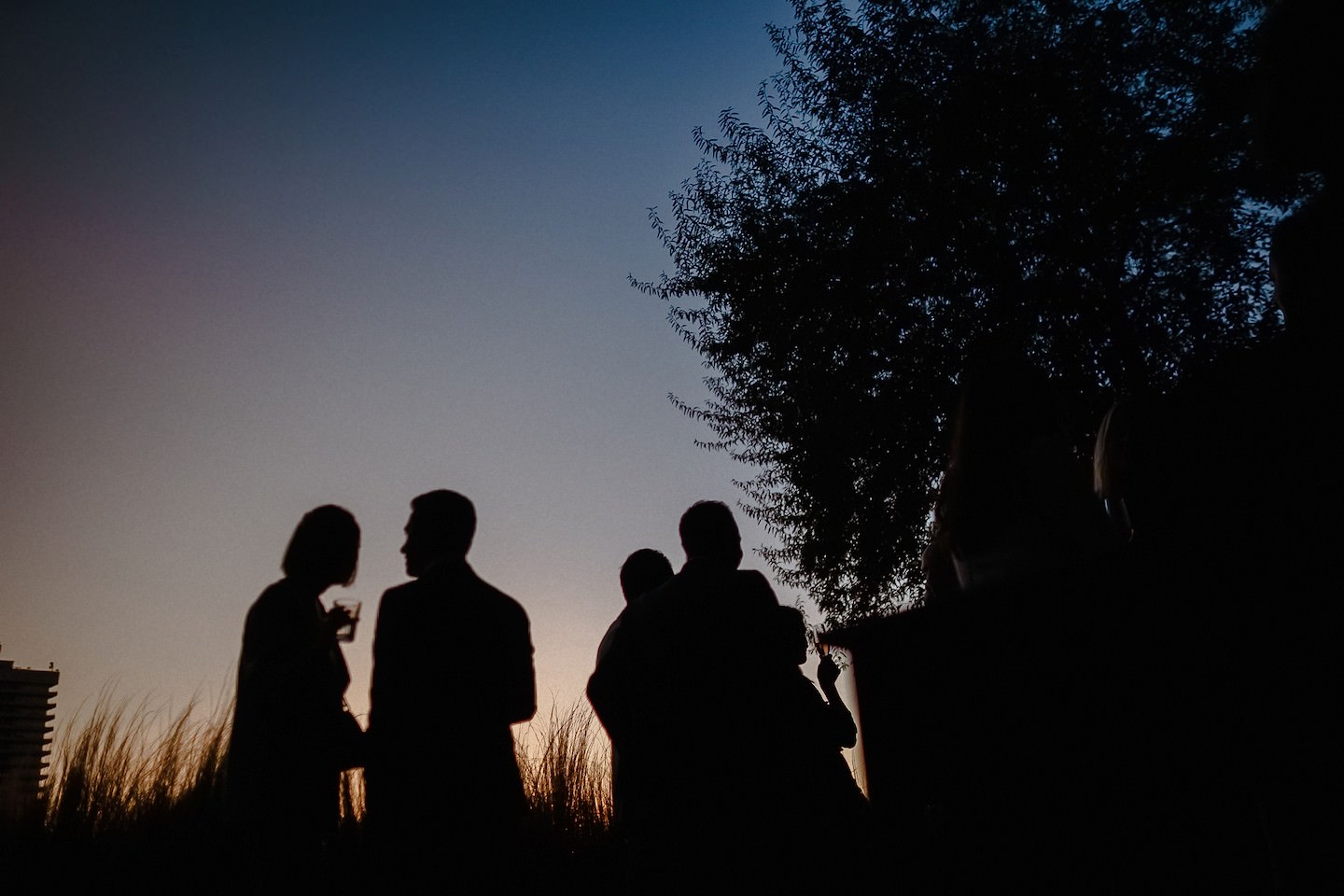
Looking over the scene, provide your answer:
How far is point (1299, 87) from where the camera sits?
4.64 ft

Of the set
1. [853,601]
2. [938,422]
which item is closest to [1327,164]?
[938,422]

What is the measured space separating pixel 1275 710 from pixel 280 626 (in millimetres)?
3170

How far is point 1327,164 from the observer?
1.42 metres

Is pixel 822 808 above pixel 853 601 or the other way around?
the other way around

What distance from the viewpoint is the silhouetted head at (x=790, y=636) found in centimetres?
331

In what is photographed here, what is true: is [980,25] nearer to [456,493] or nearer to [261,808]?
[456,493]

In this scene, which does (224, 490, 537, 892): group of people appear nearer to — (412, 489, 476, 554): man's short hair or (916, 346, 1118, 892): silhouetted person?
(412, 489, 476, 554): man's short hair

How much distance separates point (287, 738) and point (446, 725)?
58 cm

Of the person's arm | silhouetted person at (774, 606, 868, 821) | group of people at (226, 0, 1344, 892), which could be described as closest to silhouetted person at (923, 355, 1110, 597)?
group of people at (226, 0, 1344, 892)

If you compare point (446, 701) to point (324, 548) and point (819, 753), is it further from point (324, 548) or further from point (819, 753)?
point (819, 753)

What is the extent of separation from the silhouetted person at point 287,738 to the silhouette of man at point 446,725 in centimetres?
18

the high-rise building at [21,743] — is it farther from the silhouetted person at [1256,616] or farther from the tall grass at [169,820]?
the silhouetted person at [1256,616]

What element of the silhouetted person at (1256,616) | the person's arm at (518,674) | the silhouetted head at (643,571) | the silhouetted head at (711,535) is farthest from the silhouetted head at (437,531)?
the silhouetted person at (1256,616)

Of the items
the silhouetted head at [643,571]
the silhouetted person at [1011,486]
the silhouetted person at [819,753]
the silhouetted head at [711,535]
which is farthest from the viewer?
the silhouetted head at [643,571]
